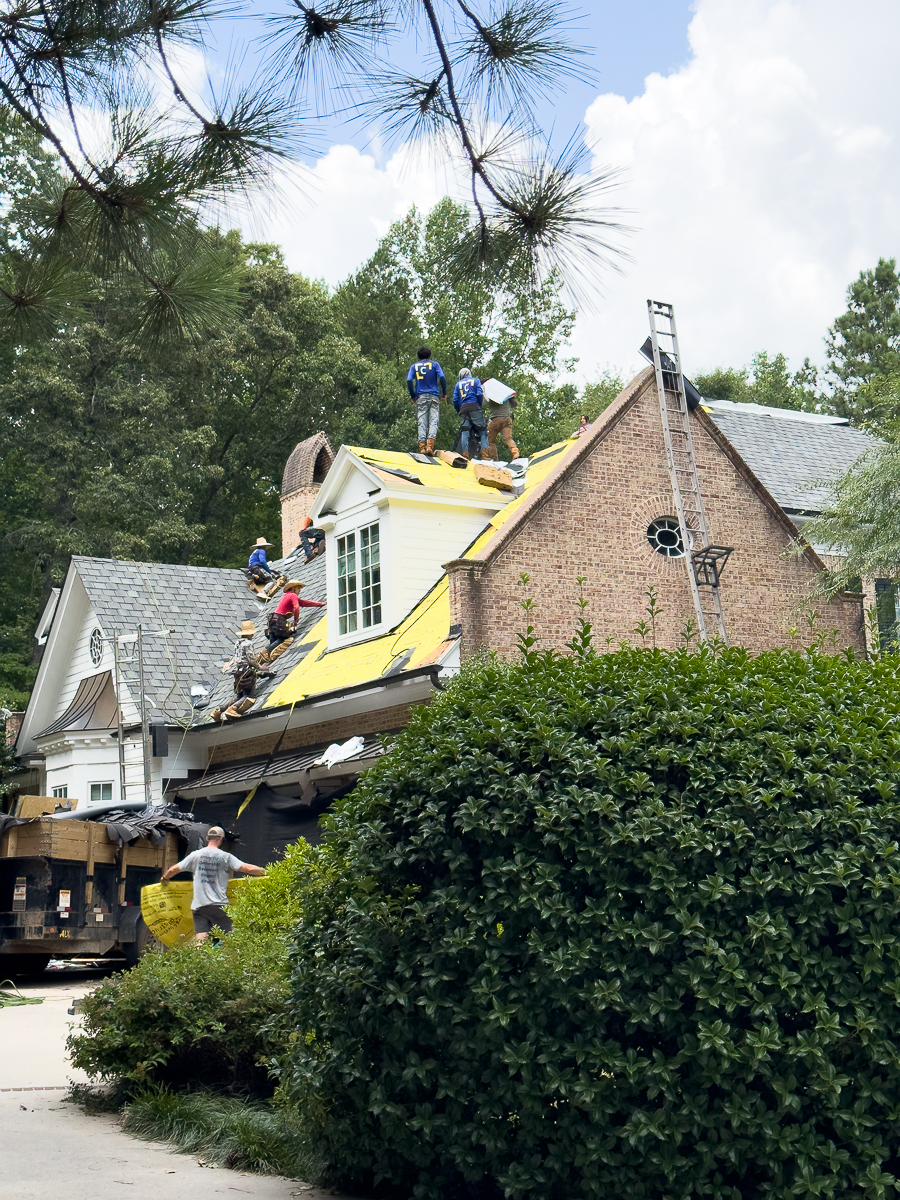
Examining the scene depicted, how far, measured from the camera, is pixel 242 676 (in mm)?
21875

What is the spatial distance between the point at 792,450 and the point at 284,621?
10638mm

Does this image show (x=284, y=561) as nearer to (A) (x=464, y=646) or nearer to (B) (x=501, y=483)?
(B) (x=501, y=483)

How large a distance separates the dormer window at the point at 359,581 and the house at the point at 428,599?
1.4 inches

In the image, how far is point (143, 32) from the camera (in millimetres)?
6656

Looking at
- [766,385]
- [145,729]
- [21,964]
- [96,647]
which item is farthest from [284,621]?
[766,385]

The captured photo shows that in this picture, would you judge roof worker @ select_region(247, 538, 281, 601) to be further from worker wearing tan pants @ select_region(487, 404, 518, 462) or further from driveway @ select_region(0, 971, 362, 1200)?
driveway @ select_region(0, 971, 362, 1200)

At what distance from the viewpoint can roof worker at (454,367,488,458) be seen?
21922mm

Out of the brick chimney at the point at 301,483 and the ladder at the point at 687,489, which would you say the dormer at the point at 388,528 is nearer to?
the ladder at the point at 687,489

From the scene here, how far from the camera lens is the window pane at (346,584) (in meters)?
20.8

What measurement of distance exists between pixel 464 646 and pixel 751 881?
476 inches

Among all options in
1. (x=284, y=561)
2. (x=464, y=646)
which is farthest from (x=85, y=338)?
(x=464, y=646)

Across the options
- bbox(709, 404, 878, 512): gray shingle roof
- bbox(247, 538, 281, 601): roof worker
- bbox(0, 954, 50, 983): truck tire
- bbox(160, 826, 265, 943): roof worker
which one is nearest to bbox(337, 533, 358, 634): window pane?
bbox(247, 538, 281, 601): roof worker

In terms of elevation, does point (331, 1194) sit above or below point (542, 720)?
below

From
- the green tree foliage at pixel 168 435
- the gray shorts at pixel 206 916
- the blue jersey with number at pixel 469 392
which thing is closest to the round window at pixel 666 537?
the blue jersey with number at pixel 469 392
